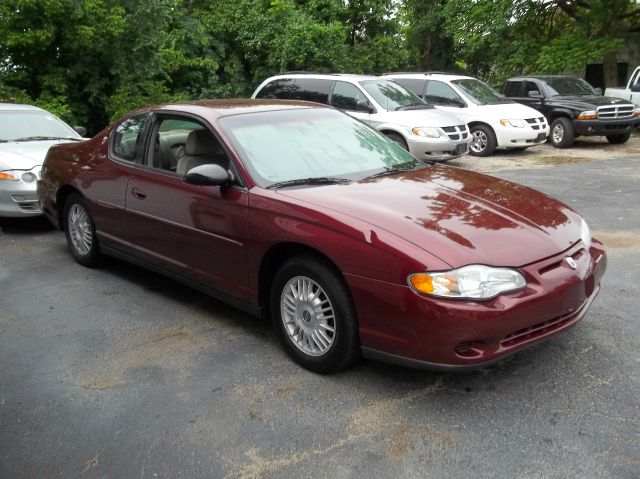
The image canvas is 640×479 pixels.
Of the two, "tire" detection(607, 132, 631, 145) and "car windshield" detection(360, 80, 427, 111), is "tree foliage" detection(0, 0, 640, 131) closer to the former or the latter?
"tire" detection(607, 132, 631, 145)

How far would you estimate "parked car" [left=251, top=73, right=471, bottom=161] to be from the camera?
1198 cm

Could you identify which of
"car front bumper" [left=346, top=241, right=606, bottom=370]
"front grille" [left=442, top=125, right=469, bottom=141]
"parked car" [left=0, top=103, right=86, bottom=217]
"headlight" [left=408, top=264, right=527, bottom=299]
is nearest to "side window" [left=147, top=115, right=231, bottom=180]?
"car front bumper" [left=346, top=241, right=606, bottom=370]

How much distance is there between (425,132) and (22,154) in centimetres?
675

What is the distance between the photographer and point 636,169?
11.7 m

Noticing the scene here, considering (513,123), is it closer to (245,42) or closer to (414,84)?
(414,84)

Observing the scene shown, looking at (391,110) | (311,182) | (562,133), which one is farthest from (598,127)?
(311,182)

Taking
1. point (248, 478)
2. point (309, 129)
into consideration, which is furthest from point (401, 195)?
point (248, 478)

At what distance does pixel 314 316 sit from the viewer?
12.7 feet

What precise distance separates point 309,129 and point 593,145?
13.0 m

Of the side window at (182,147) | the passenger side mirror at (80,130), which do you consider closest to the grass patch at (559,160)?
the passenger side mirror at (80,130)

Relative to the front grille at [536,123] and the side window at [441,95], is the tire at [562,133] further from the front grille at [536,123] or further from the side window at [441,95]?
the side window at [441,95]

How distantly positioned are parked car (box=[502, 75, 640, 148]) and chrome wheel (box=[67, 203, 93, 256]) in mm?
12092

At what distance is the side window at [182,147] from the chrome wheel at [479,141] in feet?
33.7

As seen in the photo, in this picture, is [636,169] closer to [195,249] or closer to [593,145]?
[593,145]
